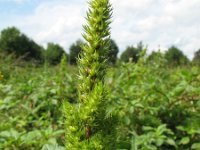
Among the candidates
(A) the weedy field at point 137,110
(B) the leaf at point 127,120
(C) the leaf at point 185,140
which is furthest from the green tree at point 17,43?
(C) the leaf at point 185,140

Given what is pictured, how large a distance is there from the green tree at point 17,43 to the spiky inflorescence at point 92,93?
5901 centimetres

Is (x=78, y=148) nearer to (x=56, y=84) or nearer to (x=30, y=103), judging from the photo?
(x=30, y=103)

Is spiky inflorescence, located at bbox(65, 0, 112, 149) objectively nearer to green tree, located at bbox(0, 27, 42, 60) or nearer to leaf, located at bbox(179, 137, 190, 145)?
leaf, located at bbox(179, 137, 190, 145)

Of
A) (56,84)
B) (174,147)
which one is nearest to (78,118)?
(174,147)

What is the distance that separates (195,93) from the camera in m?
5.09

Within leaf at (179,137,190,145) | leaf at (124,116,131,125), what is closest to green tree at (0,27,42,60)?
leaf at (124,116,131,125)

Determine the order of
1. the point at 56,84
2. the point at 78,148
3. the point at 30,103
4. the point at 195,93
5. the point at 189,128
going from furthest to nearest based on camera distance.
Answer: the point at 56,84, the point at 30,103, the point at 195,93, the point at 189,128, the point at 78,148

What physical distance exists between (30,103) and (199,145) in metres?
2.28

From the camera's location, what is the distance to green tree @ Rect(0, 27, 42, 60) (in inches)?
2403

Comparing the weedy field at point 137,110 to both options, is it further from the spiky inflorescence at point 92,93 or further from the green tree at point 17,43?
the green tree at point 17,43

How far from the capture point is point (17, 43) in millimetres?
62719

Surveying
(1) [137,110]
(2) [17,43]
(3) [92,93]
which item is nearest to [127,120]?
(1) [137,110]

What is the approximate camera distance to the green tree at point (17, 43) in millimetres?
61031

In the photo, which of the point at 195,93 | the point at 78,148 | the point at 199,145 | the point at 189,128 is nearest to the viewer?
the point at 78,148
